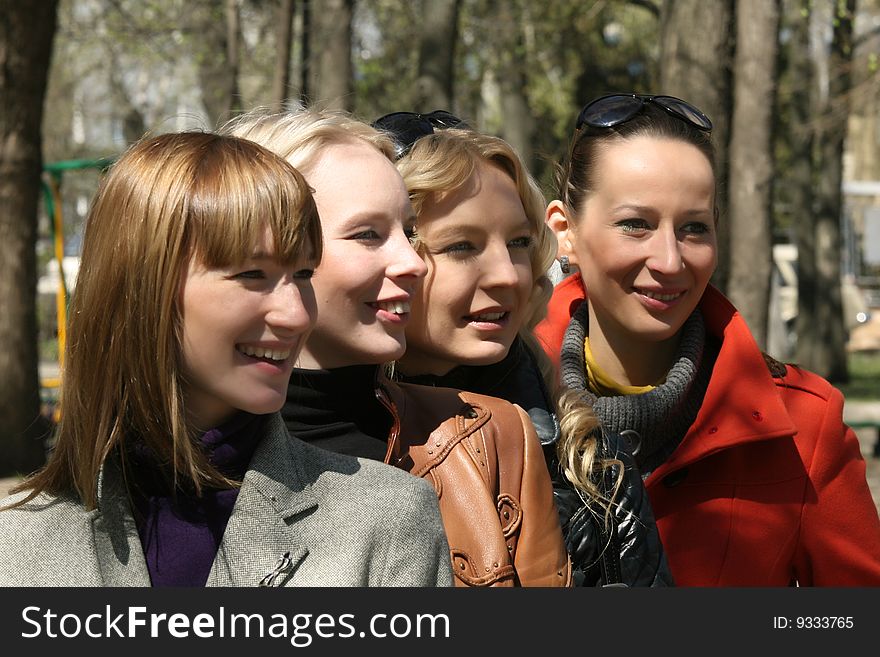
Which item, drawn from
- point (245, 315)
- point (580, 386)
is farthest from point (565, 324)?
point (245, 315)

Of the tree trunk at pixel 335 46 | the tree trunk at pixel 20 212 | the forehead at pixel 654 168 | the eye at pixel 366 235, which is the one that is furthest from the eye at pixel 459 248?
the tree trunk at pixel 335 46

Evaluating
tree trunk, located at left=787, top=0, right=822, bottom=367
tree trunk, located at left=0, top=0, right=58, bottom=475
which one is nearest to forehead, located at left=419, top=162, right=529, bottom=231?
tree trunk, located at left=0, top=0, right=58, bottom=475

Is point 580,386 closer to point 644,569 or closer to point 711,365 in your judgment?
point 711,365

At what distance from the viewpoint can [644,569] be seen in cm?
279

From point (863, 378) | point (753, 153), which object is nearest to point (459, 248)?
point (753, 153)

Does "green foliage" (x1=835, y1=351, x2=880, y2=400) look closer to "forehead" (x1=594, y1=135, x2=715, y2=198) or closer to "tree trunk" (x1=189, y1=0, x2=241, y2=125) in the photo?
"tree trunk" (x1=189, y1=0, x2=241, y2=125)

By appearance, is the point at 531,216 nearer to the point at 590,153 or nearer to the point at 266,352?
the point at 590,153

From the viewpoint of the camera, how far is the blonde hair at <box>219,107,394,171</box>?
271cm

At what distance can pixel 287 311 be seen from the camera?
7.07 feet

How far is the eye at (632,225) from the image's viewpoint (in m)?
3.28

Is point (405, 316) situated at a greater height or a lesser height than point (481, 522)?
greater

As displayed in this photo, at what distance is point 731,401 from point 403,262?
42.1 inches

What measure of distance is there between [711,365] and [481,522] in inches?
46.9

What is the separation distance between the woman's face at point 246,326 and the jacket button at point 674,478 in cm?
132
